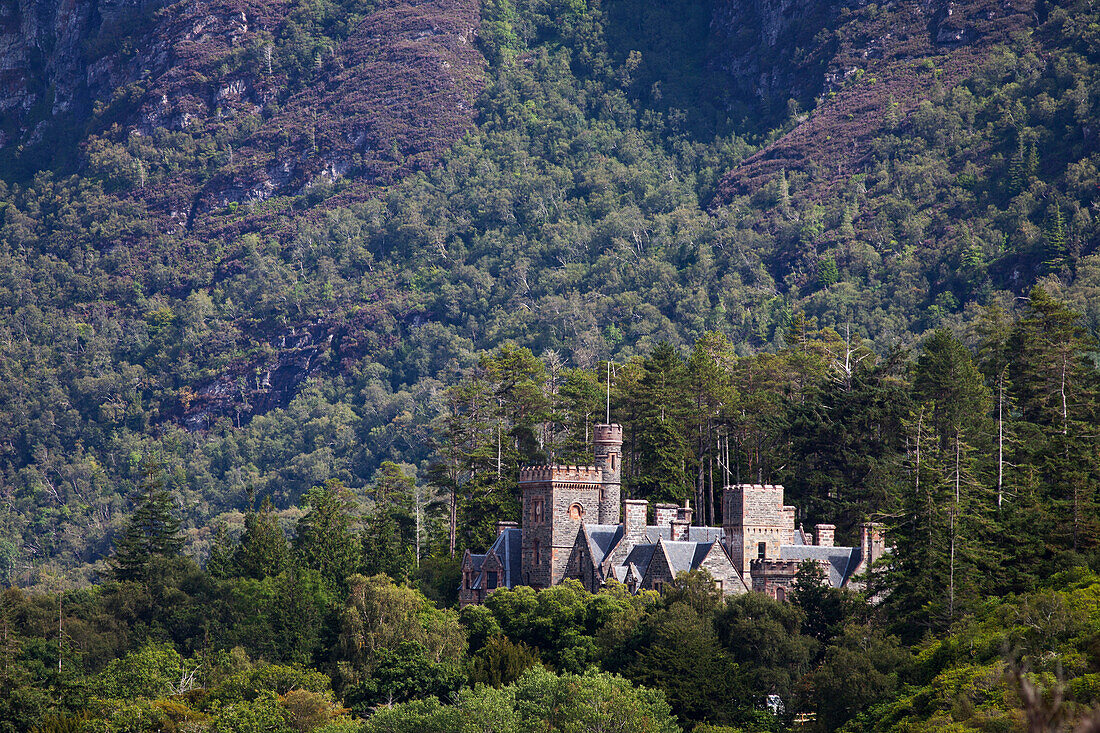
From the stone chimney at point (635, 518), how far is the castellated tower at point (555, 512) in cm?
293

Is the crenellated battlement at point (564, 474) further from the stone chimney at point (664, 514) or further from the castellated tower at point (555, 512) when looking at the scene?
the stone chimney at point (664, 514)

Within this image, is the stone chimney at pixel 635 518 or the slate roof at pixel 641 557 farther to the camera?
the stone chimney at pixel 635 518

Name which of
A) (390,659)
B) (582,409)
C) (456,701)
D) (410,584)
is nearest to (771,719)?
(456,701)

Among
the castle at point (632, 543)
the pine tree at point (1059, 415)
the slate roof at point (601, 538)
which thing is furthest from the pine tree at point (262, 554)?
the pine tree at point (1059, 415)

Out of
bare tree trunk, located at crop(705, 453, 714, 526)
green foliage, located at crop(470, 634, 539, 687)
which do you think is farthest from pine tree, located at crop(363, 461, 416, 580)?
green foliage, located at crop(470, 634, 539, 687)

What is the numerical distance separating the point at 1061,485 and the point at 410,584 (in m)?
36.4

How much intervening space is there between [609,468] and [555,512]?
4.06 meters

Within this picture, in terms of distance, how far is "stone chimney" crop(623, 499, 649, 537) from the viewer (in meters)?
73.3

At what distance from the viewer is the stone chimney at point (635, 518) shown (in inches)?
2886

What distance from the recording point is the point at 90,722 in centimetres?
6975

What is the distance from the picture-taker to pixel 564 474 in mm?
Result: 76125

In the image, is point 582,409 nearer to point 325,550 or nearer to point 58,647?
point 325,550

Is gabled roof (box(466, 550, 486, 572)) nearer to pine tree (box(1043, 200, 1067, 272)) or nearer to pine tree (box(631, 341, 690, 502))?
pine tree (box(631, 341, 690, 502))

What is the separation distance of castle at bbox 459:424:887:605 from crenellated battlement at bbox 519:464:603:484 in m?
0.05
